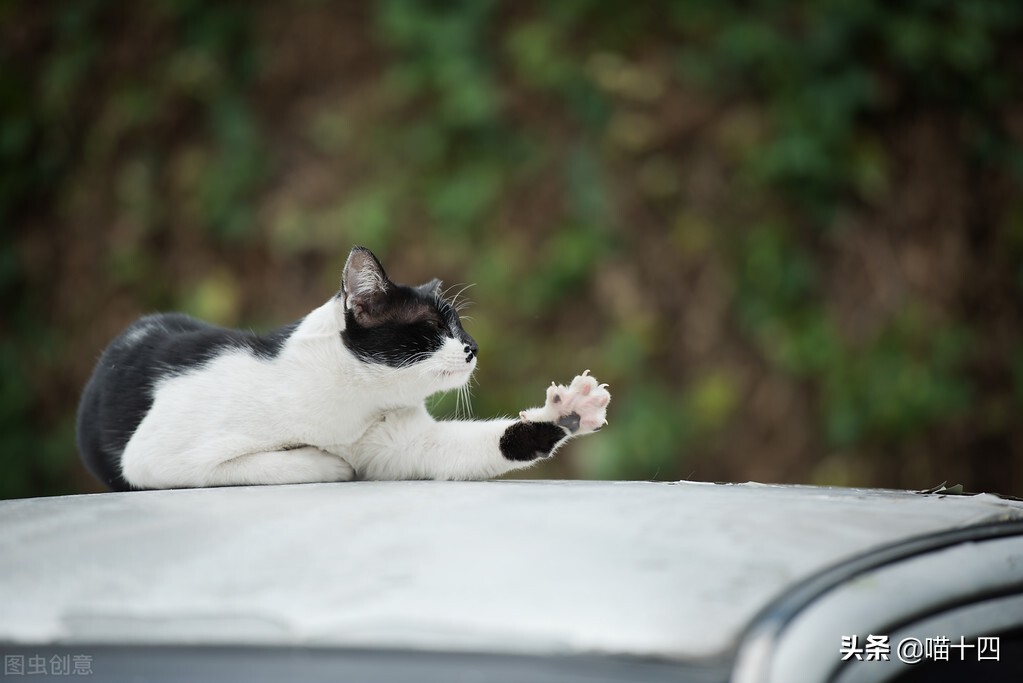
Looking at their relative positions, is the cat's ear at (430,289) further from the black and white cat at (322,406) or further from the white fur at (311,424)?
the white fur at (311,424)

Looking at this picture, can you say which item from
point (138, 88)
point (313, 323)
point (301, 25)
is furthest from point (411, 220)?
point (313, 323)

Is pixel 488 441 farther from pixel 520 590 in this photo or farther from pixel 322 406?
pixel 520 590

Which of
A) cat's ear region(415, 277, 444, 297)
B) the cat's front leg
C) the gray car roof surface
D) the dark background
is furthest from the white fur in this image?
the dark background

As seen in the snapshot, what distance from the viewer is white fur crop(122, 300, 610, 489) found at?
165cm

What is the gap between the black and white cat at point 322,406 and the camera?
5.50ft

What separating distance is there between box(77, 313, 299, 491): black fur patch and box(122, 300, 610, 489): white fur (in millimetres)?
34

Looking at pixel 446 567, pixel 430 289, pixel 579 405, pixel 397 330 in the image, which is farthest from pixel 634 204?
pixel 446 567

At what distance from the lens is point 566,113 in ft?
14.5

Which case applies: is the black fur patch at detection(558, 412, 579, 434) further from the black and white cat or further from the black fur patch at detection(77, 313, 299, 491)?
the black fur patch at detection(77, 313, 299, 491)

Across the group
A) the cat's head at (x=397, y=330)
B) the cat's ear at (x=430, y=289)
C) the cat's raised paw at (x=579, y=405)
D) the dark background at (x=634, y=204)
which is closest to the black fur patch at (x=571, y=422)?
the cat's raised paw at (x=579, y=405)

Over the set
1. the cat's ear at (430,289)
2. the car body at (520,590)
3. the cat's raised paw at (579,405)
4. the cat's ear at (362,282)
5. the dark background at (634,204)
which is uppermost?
the dark background at (634,204)

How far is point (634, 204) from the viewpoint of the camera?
439cm

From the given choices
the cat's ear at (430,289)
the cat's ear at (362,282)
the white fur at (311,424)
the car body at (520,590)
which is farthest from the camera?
the cat's ear at (430,289)

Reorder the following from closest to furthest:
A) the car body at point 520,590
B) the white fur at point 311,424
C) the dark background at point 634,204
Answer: the car body at point 520,590, the white fur at point 311,424, the dark background at point 634,204
